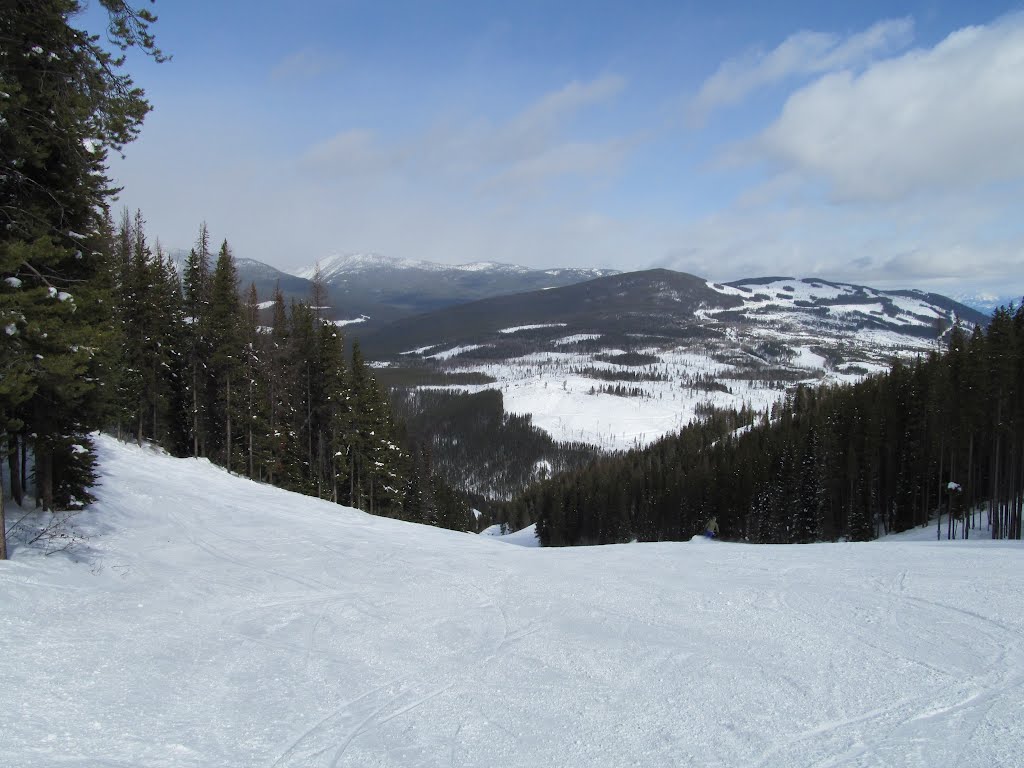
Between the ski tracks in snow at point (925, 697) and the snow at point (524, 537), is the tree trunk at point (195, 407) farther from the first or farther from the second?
the snow at point (524, 537)

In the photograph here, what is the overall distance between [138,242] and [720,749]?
3757 centimetres

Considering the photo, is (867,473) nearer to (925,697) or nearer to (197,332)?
(925,697)

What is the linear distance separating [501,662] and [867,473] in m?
46.4

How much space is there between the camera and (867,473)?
44.6 meters

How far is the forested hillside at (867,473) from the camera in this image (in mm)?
32375

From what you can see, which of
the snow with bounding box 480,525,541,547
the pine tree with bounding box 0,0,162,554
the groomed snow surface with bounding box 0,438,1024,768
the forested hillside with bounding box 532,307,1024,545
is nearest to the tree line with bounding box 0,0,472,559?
the pine tree with bounding box 0,0,162,554

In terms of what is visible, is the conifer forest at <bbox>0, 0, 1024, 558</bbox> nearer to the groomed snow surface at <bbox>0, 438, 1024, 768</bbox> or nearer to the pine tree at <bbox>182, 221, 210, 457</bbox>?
the pine tree at <bbox>182, 221, 210, 457</bbox>

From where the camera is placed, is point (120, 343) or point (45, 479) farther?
point (120, 343)

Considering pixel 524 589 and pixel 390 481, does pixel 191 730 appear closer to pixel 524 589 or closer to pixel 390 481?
pixel 524 589

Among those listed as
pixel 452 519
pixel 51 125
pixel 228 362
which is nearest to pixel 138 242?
pixel 228 362

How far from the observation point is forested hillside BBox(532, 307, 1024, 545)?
3238cm

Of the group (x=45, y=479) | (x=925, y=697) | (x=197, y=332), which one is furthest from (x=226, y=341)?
(x=925, y=697)

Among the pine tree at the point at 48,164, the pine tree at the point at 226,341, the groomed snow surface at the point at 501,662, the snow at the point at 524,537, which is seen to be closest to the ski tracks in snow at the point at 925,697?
the groomed snow surface at the point at 501,662

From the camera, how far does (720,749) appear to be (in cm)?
529
